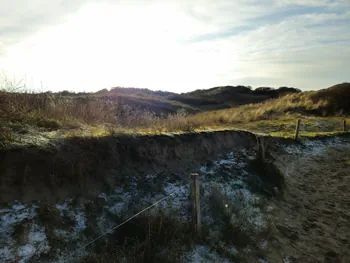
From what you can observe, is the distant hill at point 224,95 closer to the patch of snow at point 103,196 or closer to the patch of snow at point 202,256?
the patch of snow at point 103,196

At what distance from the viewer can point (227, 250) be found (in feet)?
18.7

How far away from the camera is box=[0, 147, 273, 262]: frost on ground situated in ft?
15.0

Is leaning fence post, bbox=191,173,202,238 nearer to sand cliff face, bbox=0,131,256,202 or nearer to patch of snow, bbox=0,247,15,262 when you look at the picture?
sand cliff face, bbox=0,131,256,202

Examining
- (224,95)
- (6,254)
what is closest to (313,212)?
(6,254)

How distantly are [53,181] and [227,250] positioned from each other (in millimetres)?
3510

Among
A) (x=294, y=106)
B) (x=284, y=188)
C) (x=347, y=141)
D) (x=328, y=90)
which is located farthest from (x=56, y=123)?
(x=328, y=90)

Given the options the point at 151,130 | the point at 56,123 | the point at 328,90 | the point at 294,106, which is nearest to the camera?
the point at 56,123

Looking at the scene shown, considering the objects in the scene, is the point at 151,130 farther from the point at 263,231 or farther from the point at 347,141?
the point at 347,141

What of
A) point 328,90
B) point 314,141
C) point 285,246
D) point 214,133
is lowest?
point 285,246

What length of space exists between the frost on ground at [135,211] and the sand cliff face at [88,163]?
0.79 ft

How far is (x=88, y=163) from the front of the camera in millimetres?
6320

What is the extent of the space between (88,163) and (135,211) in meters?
1.43

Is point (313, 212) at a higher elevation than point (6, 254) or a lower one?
lower

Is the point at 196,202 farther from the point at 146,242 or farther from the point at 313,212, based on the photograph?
the point at 313,212
